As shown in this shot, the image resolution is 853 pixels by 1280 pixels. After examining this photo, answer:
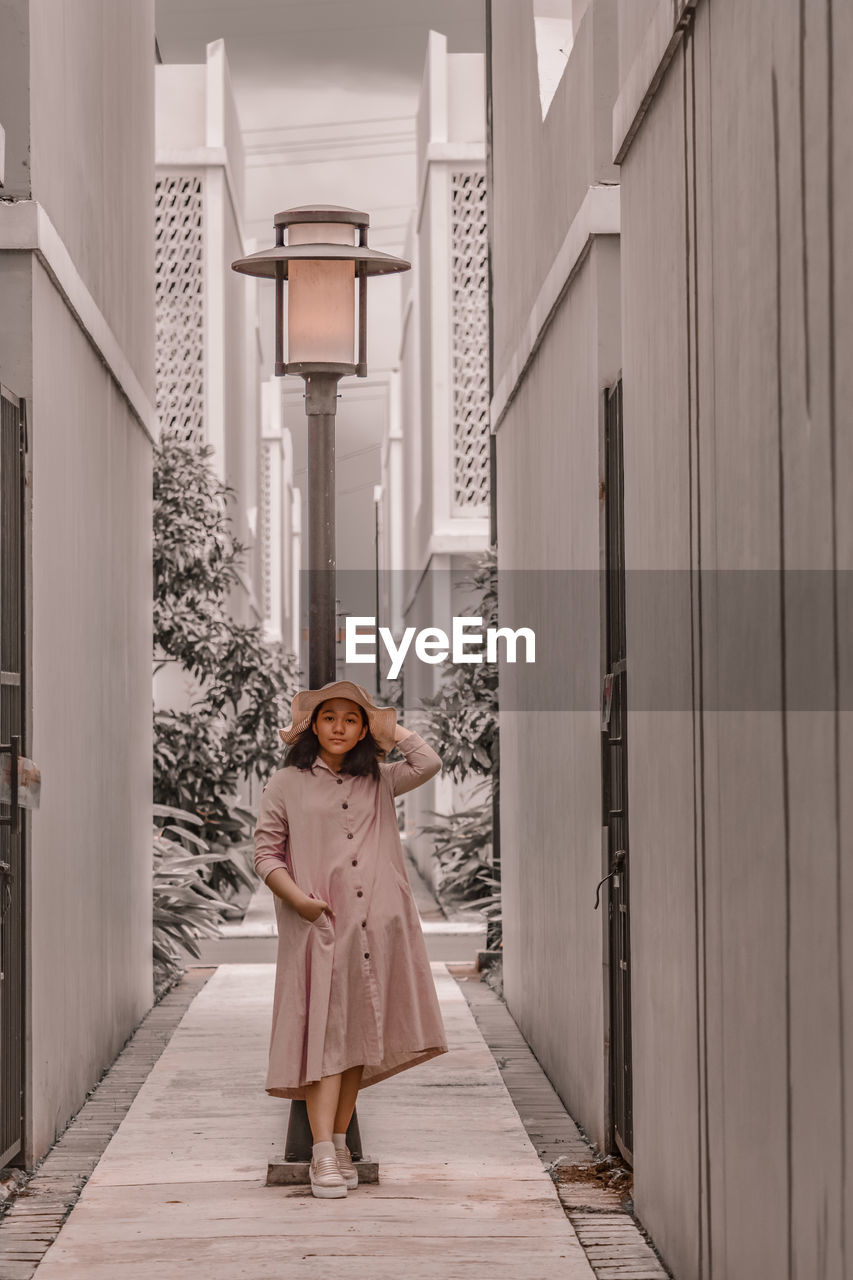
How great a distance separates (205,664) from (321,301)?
848cm

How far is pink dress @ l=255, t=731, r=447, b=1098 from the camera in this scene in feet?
17.7

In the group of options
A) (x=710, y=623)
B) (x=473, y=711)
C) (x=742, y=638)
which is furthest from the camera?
(x=473, y=711)

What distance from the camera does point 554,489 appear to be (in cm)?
736

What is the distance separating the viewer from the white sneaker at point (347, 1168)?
5.37 meters

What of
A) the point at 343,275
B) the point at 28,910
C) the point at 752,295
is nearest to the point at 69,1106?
the point at 28,910

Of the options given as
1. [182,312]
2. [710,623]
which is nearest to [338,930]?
[710,623]

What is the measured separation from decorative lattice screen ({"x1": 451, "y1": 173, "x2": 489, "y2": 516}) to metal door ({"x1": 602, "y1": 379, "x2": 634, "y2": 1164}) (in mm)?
11000

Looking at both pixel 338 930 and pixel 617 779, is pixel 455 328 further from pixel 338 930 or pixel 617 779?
pixel 338 930

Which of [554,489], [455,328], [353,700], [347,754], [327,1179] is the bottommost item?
[327,1179]

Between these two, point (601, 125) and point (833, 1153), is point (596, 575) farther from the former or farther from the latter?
point (833, 1153)

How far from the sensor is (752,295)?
→ 361 centimetres

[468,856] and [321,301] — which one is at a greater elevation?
[321,301]

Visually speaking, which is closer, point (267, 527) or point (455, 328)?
point (455, 328)

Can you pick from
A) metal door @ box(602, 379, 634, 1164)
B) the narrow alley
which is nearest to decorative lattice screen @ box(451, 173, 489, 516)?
the narrow alley
